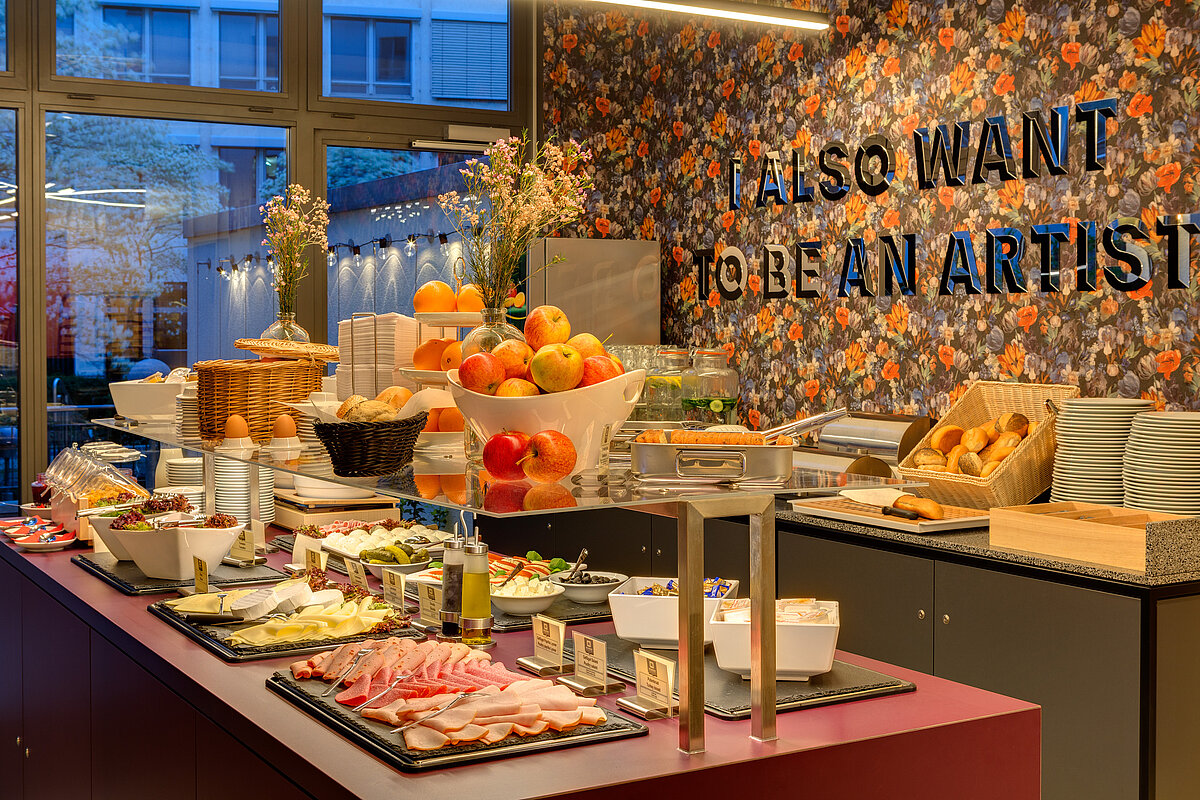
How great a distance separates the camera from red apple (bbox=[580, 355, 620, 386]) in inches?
68.8

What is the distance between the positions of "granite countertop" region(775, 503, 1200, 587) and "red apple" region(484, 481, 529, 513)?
1779 mm

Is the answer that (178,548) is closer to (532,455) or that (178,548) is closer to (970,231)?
(532,455)

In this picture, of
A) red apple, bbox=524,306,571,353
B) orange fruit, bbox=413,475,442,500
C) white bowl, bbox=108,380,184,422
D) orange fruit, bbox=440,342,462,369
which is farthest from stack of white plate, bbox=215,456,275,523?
red apple, bbox=524,306,571,353

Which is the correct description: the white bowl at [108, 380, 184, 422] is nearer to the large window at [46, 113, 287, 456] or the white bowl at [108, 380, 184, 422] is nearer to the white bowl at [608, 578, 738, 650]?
the white bowl at [608, 578, 738, 650]

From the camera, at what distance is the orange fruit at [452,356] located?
225cm

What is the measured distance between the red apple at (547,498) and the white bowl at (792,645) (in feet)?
1.50

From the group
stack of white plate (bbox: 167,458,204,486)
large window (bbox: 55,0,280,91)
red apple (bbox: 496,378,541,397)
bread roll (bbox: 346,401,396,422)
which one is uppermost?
large window (bbox: 55,0,280,91)

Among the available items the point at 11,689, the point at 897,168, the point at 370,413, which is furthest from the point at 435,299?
the point at 897,168

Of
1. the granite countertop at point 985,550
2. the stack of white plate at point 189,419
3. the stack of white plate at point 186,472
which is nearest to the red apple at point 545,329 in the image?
the stack of white plate at point 189,419

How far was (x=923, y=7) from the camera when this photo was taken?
177 inches

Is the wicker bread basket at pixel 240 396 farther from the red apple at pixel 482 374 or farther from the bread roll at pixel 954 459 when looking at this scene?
the bread roll at pixel 954 459

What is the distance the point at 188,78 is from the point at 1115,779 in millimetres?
4925

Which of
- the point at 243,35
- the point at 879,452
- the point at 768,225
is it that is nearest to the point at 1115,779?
the point at 879,452

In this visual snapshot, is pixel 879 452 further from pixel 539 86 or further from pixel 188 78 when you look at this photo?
pixel 188 78
